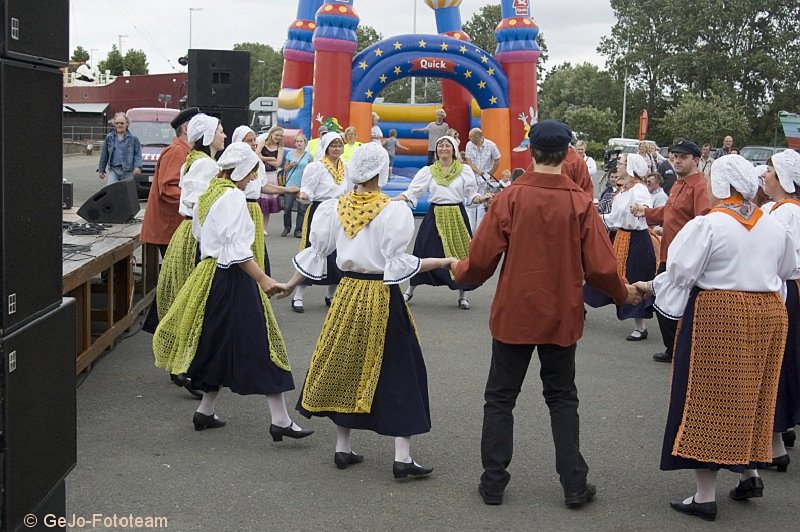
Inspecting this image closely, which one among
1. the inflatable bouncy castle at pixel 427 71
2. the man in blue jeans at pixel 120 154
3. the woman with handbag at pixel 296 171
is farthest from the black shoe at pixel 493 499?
the inflatable bouncy castle at pixel 427 71

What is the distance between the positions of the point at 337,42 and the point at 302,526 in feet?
49.5

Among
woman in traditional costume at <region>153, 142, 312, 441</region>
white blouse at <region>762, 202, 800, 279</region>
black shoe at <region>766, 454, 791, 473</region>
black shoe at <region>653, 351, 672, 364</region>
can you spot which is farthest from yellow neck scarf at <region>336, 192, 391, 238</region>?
black shoe at <region>653, 351, 672, 364</region>

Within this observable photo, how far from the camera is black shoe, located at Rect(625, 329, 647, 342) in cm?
919

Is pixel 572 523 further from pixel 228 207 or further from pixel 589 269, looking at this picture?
pixel 228 207

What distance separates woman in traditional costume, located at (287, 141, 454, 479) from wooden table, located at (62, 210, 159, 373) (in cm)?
197

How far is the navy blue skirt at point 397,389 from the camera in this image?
5.13m

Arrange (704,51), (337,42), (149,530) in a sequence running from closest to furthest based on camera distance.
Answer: (149,530), (337,42), (704,51)

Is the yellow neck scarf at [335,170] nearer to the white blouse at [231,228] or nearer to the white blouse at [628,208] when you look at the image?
the white blouse at [628,208]

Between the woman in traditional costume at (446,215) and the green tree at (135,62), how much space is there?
86204mm

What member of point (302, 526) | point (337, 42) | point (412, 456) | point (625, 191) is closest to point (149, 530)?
point (302, 526)

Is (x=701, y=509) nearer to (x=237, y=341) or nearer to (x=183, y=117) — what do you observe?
(x=237, y=341)

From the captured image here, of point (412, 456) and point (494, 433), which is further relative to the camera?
point (412, 456)

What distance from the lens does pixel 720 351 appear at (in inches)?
185

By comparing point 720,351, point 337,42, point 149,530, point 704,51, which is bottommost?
point 149,530
